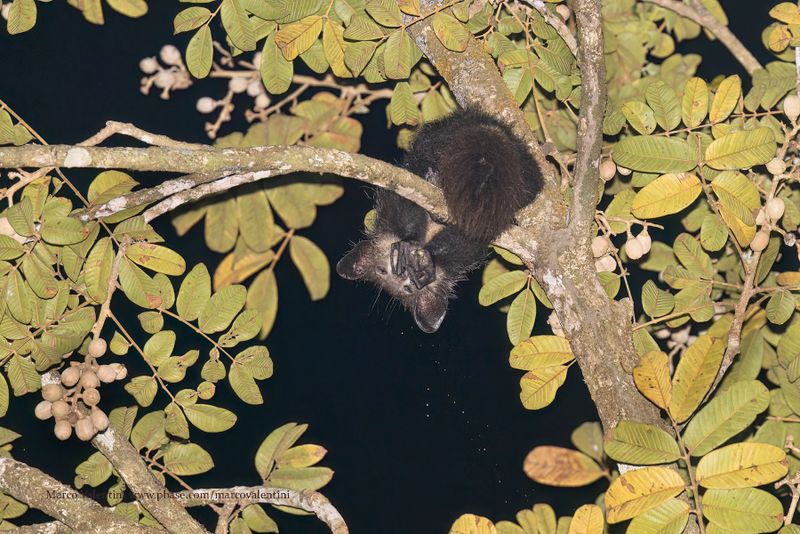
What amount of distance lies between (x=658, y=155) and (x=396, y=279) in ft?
4.75

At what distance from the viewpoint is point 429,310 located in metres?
3.58

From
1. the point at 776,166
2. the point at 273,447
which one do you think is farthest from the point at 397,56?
the point at 273,447

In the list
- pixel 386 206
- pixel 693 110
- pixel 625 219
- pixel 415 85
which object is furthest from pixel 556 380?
pixel 415 85

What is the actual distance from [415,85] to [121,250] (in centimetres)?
144

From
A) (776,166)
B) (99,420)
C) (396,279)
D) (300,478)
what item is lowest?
(300,478)

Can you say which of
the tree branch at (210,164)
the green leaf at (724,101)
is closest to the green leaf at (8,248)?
the tree branch at (210,164)

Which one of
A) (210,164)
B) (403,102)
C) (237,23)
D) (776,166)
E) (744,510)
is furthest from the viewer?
(403,102)

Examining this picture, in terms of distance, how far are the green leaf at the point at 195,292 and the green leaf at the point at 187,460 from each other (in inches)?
16.1

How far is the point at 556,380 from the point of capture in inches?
106

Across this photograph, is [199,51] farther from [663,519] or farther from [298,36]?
→ [663,519]

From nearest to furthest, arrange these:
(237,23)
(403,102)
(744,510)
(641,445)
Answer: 1. (744,510)
2. (641,445)
3. (237,23)
4. (403,102)

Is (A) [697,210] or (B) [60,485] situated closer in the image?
(B) [60,485]

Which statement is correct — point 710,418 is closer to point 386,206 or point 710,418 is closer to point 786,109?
point 786,109

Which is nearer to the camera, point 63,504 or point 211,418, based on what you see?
point 63,504
